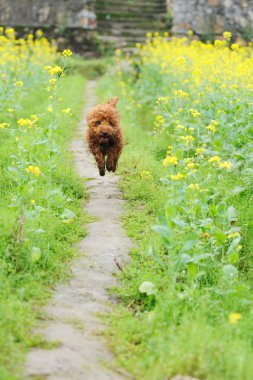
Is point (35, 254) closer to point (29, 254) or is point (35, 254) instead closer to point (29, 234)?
point (29, 254)

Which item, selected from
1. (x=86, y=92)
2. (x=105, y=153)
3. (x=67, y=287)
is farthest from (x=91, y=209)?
(x=86, y=92)

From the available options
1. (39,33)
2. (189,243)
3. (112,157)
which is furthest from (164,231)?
(39,33)

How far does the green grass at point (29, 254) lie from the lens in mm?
3924

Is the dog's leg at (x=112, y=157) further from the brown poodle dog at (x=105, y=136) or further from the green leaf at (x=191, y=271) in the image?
the green leaf at (x=191, y=271)

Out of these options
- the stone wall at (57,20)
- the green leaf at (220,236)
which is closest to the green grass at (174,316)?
the green leaf at (220,236)

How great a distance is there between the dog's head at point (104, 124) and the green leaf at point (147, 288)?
2328 mm

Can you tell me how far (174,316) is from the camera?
13.8 ft

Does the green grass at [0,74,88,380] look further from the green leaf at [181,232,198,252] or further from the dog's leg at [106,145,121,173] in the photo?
the green leaf at [181,232,198,252]

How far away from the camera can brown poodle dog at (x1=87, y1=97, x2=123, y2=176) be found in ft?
21.6

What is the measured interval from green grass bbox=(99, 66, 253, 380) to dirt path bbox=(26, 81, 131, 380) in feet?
0.38

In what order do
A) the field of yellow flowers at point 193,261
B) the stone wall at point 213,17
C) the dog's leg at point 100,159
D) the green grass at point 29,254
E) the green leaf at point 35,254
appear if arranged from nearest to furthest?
the field of yellow flowers at point 193,261 → the green grass at point 29,254 → the green leaf at point 35,254 → the dog's leg at point 100,159 → the stone wall at point 213,17

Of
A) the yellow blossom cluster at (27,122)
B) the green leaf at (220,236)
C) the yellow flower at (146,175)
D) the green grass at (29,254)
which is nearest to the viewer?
the green grass at (29,254)

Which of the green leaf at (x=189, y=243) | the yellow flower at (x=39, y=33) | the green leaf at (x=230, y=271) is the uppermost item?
the yellow flower at (x=39, y=33)

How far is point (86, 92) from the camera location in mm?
14852
